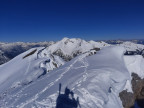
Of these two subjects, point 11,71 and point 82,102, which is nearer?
point 82,102

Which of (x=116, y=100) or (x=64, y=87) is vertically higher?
(x=64, y=87)

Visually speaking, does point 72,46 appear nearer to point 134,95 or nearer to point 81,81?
point 134,95

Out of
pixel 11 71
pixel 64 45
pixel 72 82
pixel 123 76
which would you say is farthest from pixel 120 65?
pixel 64 45

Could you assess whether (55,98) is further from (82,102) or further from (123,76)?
(123,76)

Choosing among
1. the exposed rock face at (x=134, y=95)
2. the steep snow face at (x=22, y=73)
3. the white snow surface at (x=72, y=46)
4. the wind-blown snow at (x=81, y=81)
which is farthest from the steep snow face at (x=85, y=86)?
the white snow surface at (x=72, y=46)

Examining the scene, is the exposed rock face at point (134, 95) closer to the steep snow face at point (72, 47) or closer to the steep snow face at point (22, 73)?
the steep snow face at point (22, 73)

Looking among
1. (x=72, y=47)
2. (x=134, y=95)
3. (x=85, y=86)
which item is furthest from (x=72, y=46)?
(x=85, y=86)
